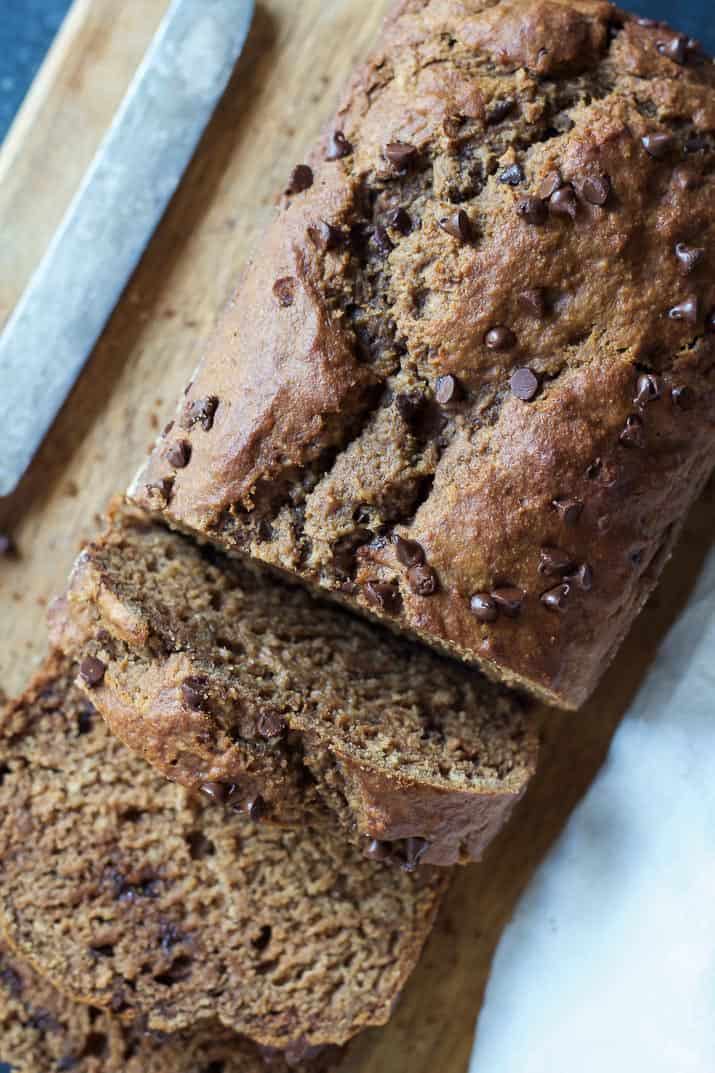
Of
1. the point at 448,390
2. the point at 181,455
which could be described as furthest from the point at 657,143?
the point at 181,455

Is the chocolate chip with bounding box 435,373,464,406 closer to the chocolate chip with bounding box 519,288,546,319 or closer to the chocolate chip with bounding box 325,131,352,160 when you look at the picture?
the chocolate chip with bounding box 519,288,546,319

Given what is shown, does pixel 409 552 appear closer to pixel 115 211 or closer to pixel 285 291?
pixel 285 291

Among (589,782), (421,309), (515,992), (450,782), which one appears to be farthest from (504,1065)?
(421,309)

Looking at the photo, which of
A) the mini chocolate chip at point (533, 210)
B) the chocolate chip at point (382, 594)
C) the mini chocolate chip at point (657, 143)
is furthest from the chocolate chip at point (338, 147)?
the chocolate chip at point (382, 594)

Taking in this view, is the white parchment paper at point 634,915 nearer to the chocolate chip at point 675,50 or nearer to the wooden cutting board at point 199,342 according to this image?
the wooden cutting board at point 199,342

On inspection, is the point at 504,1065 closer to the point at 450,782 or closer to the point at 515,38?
the point at 450,782
